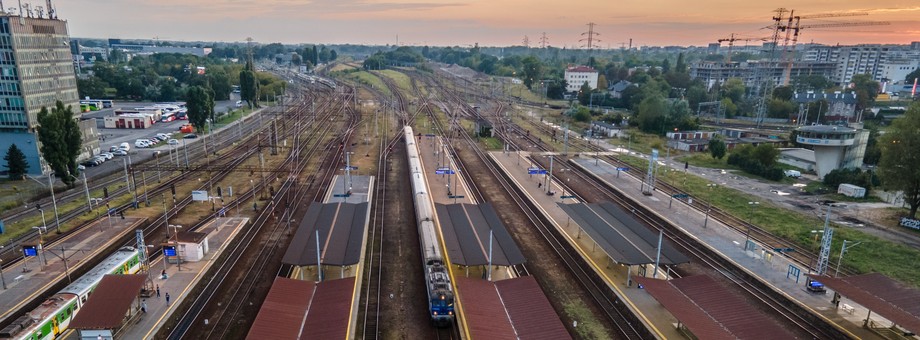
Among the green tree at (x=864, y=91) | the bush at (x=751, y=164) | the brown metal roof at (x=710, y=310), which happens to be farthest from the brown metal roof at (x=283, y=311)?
the green tree at (x=864, y=91)

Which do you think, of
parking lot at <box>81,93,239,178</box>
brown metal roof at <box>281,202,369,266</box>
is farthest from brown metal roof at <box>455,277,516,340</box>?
parking lot at <box>81,93,239,178</box>

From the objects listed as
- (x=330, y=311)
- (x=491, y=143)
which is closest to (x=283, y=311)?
(x=330, y=311)

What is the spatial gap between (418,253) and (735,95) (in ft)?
442

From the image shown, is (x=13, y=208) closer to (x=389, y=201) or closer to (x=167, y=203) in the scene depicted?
(x=167, y=203)

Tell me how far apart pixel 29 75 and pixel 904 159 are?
95.8 meters

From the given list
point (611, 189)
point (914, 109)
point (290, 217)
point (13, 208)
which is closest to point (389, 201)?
point (290, 217)

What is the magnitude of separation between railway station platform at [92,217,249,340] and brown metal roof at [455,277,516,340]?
17470 mm

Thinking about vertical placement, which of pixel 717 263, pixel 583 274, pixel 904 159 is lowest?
pixel 583 274

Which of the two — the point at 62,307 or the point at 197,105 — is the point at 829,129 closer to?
the point at 62,307

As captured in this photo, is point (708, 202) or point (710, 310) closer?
point (710, 310)

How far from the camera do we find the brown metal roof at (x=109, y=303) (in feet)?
85.3

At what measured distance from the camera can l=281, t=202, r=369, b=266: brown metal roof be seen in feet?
111

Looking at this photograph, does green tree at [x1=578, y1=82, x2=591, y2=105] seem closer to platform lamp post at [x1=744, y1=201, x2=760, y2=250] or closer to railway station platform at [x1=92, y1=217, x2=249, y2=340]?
platform lamp post at [x1=744, y1=201, x2=760, y2=250]

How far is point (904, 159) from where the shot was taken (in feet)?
156
